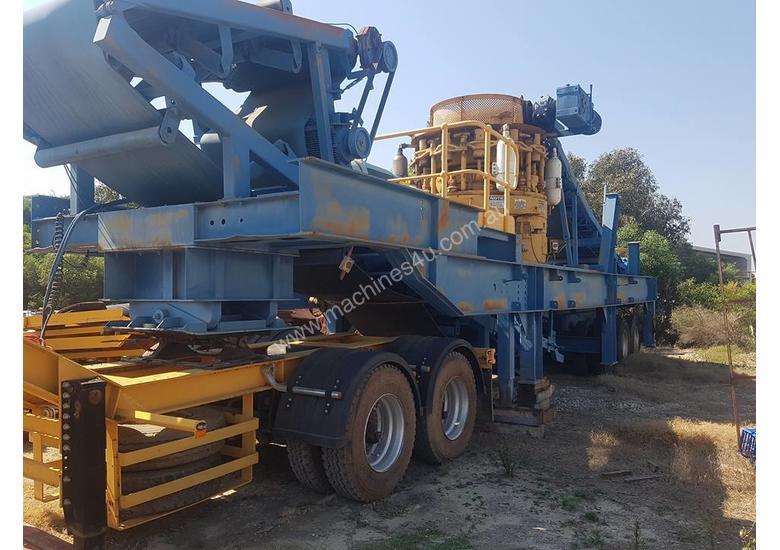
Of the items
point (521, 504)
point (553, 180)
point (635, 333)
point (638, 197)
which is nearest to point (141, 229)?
point (521, 504)

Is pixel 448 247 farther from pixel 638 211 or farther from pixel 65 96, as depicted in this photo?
pixel 638 211

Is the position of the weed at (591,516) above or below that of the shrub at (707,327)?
below

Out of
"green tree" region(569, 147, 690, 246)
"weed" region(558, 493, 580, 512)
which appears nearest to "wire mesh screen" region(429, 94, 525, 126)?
"weed" region(558, 493, 580, 512)

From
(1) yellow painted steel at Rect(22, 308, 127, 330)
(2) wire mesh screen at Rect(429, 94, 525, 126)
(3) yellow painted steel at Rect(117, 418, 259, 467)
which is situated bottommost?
(3) yellow painted steel at Rect(117, 418, 259, 467)

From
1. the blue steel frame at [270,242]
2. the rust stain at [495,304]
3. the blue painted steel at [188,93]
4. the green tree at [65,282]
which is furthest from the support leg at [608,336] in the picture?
the green tree at [65,282]

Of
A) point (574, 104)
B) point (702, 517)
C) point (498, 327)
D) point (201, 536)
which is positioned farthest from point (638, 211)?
point (201, 536)

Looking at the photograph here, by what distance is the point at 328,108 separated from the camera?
16.3 feet

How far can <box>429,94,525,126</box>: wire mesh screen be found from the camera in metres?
8.18

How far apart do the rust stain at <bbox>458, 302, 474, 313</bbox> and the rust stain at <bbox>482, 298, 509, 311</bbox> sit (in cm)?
31

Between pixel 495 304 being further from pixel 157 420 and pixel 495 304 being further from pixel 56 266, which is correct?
pixel 56 266

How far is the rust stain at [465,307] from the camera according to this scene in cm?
604

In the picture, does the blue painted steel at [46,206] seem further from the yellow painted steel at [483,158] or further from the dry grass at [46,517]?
the yellow painted steel at [483,158]

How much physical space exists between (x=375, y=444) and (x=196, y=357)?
165 cm

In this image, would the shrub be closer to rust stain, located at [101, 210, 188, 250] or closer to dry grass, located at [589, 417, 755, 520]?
dry grass, located at [589, 417, 755, 520]
